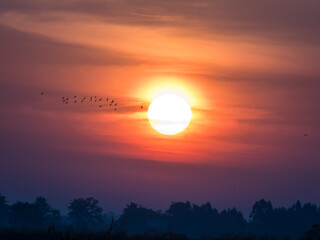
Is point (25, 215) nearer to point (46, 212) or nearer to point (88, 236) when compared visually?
point (46, 212)

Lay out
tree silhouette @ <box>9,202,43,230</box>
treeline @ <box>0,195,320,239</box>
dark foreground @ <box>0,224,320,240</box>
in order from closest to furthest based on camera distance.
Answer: dark foreground @ <box>0,224,320,240</box> < tree silhouette @ <box>9,202,43,230</box> < treeline @ <box>0,195,320,239</box>

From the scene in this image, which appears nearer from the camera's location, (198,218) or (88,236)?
(88,236)

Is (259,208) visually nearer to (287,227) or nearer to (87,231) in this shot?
(287,227)

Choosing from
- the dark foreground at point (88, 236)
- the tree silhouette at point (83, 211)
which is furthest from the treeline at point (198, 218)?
the dark foreground at point (88, 236)

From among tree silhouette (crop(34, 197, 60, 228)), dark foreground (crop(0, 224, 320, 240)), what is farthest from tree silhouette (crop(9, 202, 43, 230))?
dark foreground (crop(0, 224, 320, 240))

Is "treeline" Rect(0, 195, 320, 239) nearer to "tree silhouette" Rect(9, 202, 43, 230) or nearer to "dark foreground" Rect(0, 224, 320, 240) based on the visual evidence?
"tree silhouette" Rect(9, 202, 43, 230)

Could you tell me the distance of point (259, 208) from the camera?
545ft

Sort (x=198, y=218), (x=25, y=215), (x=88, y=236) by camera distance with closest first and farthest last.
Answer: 1. (x=88, y=236)
2. (x=25, y=215)
3. (x=198, y=218)

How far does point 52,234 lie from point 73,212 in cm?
10964

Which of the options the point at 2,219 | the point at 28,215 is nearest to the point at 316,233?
the point at 28,215

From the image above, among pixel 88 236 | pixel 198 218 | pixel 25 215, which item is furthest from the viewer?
pixel 198 218

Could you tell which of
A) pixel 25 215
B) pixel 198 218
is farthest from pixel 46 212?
pixel 198 218

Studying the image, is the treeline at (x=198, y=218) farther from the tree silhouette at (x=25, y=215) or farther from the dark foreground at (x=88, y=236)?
the dark foreground at (x=88, y=236)

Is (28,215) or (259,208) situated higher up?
(259,208)
